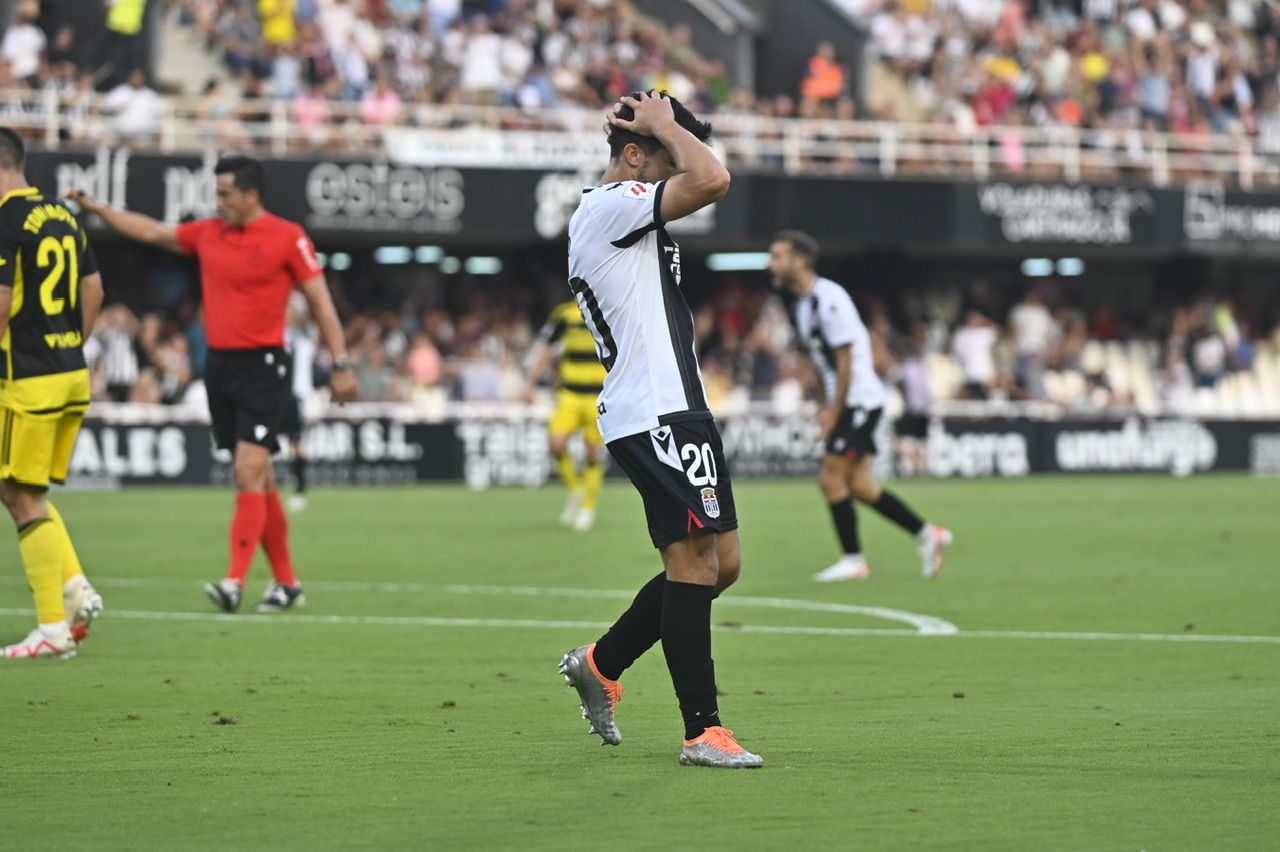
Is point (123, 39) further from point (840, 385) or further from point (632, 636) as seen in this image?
point (632, 636)

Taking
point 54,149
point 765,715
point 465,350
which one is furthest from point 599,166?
point 765,715

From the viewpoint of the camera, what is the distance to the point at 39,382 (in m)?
9.45

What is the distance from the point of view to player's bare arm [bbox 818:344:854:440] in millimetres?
14008

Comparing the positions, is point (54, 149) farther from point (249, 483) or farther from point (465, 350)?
point (249, 483)

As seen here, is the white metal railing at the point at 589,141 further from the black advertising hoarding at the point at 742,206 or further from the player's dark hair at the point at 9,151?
the player's dark hair at the point at 9,151

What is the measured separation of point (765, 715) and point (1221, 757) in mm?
1819

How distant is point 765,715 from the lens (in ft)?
25.6

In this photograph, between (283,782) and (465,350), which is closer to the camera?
(283,782)

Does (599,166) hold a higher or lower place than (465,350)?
higher

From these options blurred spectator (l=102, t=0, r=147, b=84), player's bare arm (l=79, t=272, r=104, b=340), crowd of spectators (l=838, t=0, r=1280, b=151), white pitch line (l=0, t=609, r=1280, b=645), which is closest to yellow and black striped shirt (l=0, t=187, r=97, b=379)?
player's bare arm (l=79, t=272, r=104, b=340)

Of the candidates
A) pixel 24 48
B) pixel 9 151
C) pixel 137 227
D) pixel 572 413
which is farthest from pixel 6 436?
pixel 24 48

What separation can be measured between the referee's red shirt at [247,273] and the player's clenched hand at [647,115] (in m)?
5.12

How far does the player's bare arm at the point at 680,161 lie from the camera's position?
6.39 m

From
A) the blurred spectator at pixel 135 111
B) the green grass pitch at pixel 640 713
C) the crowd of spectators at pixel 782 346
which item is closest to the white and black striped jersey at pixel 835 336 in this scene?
the green grass pitch at pixel 640 713
